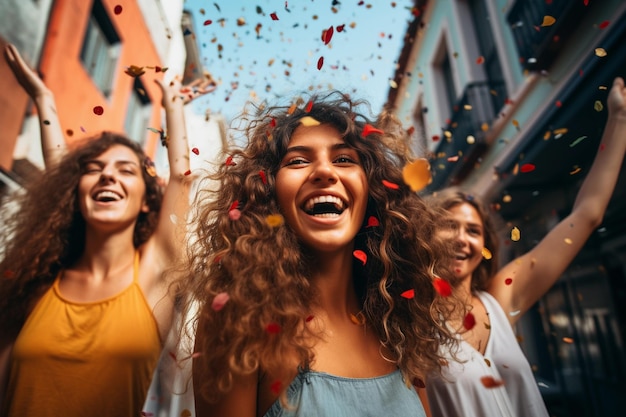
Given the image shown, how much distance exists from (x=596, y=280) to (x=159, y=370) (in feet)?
18.8

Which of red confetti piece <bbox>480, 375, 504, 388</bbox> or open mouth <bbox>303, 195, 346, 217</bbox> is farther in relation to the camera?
red confetti piece <bbox>480, 375, 504, 388</bbox>

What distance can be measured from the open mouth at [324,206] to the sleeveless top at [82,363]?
3.13ft

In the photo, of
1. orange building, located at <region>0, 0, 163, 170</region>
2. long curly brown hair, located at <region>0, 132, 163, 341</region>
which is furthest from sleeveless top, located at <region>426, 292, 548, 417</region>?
orange building, located at <region>0, 0, 163, 170</region>

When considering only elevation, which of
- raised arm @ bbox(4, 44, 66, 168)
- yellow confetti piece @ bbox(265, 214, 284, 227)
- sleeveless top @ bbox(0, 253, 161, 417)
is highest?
raised arm @ bbox(4, 44, 66, 168)

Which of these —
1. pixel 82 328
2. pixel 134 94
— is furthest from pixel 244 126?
pixel 134 94

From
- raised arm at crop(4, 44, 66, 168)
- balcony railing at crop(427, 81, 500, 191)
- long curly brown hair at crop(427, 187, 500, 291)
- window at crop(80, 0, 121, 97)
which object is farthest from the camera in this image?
balcony railing at crop(427, 81, 500, 191)

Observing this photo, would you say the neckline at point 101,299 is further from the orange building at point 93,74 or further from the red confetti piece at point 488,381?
the orange building at point 93,74

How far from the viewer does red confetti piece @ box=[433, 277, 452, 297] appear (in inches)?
66.1

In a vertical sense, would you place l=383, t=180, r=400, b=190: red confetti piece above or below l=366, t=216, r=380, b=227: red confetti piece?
above

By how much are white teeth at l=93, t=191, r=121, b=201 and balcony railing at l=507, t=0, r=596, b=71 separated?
375 centimetres

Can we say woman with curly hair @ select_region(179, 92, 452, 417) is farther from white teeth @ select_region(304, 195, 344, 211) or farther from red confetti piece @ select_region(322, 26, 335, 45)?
red confetti piece @ select_region(322, 26, 335, 45)

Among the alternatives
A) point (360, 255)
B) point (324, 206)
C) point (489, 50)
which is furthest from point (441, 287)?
point (489, 50)

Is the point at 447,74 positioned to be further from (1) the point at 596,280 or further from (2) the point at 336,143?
(2) the point at 336,143

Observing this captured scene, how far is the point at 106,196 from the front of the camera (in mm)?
2018
